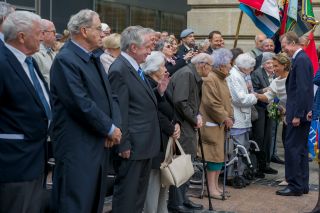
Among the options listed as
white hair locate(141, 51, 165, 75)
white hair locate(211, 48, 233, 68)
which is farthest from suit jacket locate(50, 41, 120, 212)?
white hair locate(211, 48, 233, 68)

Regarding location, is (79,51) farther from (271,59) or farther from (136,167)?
(271,59)

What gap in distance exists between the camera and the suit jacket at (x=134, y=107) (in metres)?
5.59

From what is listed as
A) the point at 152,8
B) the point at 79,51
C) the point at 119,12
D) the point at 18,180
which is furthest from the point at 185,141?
the point at 152,8

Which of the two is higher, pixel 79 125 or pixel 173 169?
pixel 79 125

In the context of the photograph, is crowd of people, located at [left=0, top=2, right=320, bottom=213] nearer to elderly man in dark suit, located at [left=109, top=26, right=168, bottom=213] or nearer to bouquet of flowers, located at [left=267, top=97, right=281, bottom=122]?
elderly man in dark suit, located at [left=109, top=26, right=168, bottom=213]

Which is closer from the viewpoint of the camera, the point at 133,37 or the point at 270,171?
the point at 133,37

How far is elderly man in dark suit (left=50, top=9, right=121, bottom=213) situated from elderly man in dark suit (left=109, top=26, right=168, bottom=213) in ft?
1.76

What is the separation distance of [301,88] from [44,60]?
3323 mm

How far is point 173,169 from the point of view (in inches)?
246

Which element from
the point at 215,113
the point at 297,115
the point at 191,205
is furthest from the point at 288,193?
the point at 191,205

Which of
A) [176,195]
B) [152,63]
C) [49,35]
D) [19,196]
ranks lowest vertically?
[176,195]

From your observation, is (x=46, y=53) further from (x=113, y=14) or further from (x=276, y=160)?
(x=113, y=14)

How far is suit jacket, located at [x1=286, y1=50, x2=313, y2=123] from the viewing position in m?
8.25

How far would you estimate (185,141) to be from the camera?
7242mm
